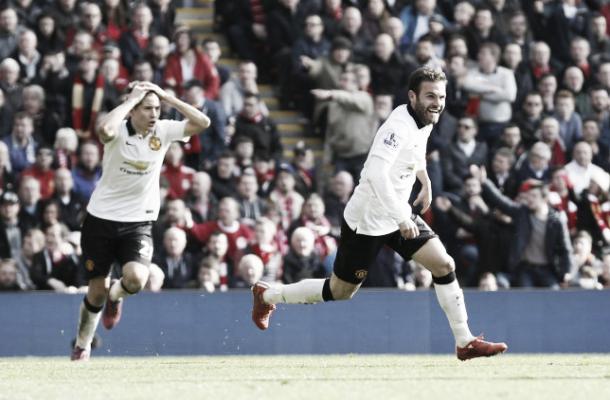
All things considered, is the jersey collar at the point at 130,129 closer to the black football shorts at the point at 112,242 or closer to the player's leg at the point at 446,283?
the black football shorts at the point at 112,242

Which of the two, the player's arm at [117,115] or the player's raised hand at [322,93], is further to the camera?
the player's raised hand at [322,93]

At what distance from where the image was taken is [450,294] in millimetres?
12289

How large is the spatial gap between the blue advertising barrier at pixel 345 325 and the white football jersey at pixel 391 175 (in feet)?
13.6

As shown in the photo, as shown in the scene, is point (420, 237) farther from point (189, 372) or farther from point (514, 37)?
point (514, 37)

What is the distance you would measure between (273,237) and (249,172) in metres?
1.10

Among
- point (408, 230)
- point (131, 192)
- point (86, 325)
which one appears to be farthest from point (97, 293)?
point (408, 230)

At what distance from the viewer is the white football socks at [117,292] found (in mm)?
13648

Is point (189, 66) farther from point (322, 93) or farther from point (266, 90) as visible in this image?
point (266, 90)

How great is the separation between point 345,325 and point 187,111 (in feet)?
13.5

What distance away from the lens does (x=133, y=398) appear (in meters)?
9.62

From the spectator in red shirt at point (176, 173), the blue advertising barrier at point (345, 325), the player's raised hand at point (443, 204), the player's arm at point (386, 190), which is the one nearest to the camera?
the player's arm at point (386, 190)

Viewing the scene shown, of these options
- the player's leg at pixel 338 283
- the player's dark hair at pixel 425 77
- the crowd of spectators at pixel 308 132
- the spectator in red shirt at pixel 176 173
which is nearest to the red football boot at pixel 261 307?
the player's leg at pixel 338 283

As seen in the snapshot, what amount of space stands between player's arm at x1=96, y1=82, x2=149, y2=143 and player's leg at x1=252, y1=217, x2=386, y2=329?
1.93m

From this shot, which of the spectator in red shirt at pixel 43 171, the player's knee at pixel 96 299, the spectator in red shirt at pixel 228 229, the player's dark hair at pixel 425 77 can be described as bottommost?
the spectator in red shirt at pixel 228 229
